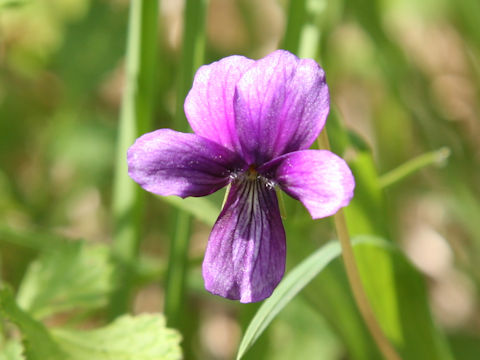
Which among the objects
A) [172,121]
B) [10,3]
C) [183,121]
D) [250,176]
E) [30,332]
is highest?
[10,3]

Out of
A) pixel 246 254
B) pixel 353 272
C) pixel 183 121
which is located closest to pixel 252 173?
pixel 246 254

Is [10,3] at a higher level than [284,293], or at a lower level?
higher

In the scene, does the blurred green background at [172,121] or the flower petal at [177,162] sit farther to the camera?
the blurred green background at [172,121]

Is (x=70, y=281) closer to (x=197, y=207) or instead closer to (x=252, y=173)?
(x=197, y=207)

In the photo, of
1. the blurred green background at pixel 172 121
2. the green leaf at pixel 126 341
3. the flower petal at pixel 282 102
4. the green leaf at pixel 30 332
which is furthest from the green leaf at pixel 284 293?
the blurred green background at pixel 172 121

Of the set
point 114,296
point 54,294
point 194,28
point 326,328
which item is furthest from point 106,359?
point 326,328

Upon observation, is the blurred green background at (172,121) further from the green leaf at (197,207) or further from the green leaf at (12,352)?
the green leaf at (12,352)
